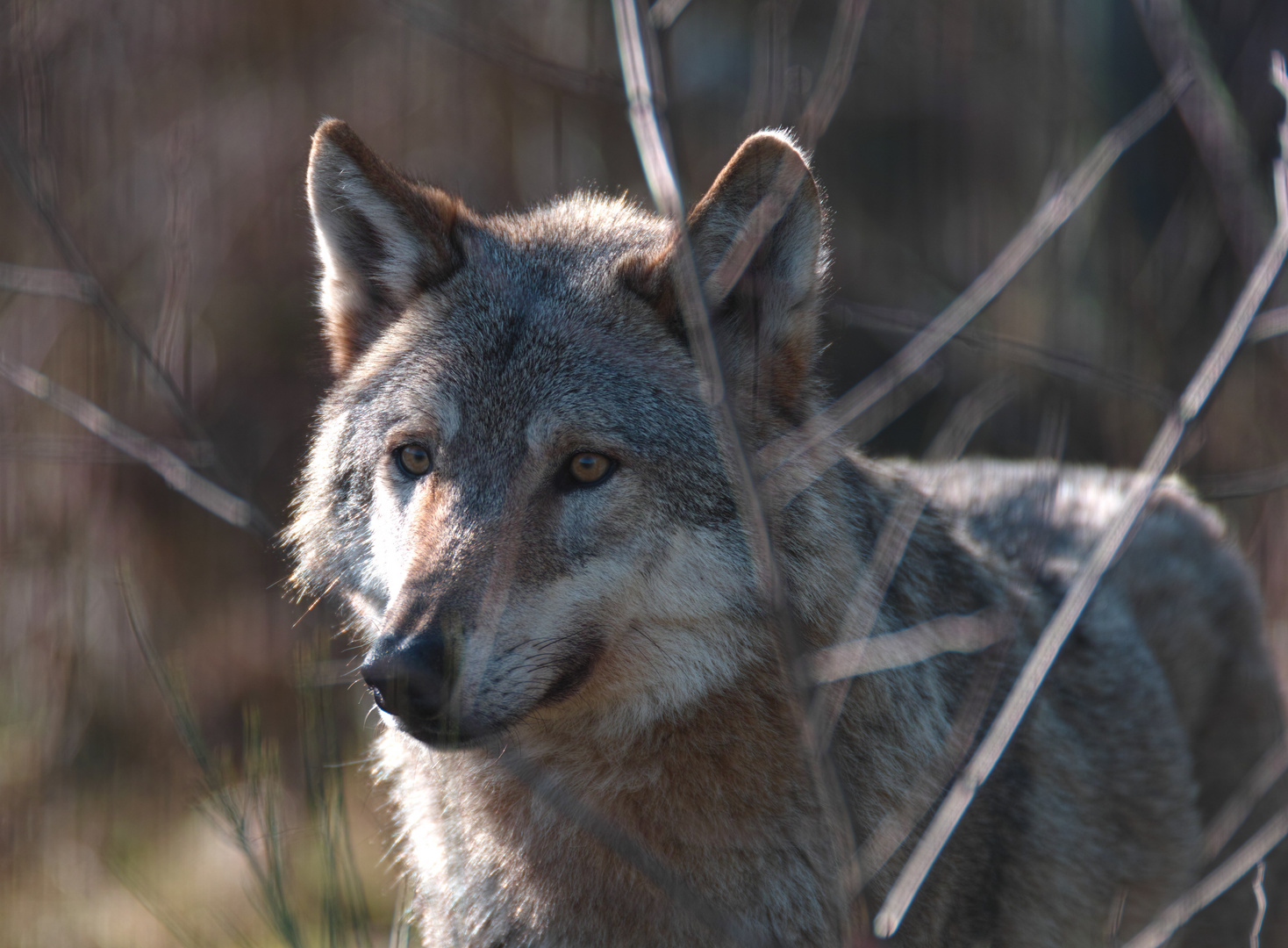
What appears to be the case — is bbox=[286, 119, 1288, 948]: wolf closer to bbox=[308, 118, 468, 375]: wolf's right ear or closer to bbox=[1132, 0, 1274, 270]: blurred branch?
bbox=[308, 118, 468, 375]: wolf's right ear

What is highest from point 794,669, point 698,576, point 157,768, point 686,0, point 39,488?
point 686,0

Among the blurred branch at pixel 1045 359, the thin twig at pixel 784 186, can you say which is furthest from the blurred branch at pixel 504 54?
the blurred branch at pixel 1045 359

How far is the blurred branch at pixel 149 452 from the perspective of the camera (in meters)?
3.90

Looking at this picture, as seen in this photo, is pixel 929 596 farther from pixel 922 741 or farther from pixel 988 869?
pixel 988 869

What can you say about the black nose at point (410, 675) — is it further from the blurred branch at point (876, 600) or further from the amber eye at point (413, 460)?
the blurred branch at point (876, 600)

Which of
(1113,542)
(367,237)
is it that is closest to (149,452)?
(367,237)

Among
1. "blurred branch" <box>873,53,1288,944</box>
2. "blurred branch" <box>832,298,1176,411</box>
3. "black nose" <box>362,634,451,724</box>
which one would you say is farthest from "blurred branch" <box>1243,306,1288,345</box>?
"black nose" <box>362,634,451,724</box>

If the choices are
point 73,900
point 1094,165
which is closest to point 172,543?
point 73,900

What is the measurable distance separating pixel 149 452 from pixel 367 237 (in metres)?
1.49

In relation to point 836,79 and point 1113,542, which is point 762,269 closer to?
point 836,79

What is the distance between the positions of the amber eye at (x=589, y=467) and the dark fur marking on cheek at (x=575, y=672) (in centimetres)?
42

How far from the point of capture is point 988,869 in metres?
3.11

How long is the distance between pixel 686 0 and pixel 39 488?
636cm

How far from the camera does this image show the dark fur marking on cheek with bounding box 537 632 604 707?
8.77ft
